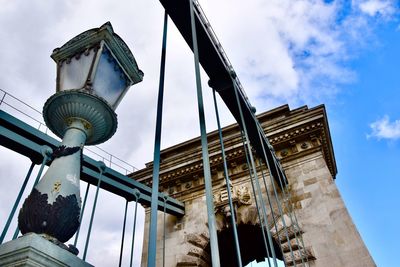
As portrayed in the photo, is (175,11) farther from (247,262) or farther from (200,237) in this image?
(247,262)

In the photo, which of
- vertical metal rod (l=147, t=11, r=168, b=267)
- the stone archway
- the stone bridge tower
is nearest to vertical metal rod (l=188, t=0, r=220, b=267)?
vertical metal rod (l=147, t=11, r=168, b=267)

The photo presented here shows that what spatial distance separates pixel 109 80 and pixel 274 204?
20.3 feet

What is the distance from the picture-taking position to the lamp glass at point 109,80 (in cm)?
212

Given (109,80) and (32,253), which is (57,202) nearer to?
(32,253)

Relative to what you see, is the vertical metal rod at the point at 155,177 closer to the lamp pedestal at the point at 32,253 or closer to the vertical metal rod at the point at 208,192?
the vertical metal rod at the point at 208,192

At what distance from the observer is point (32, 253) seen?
49.1 inches

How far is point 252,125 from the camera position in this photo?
546cm

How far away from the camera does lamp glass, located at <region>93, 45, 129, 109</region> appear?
212 centimetres

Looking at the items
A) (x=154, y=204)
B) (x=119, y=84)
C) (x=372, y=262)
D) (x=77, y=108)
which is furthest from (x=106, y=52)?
(x=372, y=262)

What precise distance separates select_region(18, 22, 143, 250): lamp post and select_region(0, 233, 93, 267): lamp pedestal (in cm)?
11

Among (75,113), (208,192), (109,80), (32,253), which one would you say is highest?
(109,80)

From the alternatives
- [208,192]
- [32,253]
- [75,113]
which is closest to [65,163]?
[75,113]

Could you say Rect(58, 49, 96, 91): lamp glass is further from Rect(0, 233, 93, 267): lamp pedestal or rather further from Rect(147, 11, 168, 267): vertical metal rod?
Rect(0, 233, 93, 267): lamp pedestal

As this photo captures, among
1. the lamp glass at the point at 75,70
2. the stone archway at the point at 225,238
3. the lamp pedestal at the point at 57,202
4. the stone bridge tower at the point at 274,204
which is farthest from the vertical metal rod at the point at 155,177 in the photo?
the stone archway at the point at 225,238
